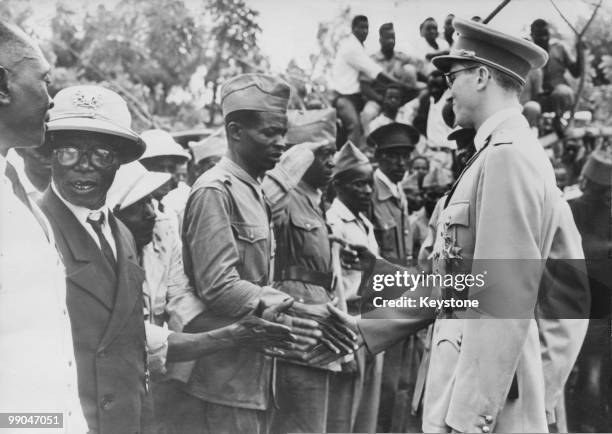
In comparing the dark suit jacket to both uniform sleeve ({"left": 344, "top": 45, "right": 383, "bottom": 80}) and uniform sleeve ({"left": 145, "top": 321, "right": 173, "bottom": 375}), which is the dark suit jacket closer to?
uniform sleeve ({"left": 145, "top": 321, "right": 173, "bottom": 375})

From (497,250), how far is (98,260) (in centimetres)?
167

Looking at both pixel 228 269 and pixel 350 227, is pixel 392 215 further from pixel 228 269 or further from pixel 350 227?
pixel 228 269

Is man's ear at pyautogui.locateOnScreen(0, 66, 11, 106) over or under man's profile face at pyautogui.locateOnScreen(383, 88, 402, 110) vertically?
under

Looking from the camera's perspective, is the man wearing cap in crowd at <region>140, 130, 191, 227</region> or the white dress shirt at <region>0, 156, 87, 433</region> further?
the man wearing cap in crowd at <region>140, 130, 191, 227</region>

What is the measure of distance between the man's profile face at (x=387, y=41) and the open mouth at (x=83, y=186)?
181 centimetres

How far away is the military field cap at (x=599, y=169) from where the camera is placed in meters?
5.31

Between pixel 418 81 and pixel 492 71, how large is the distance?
1760mm

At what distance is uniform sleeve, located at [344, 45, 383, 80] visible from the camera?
4898 mm

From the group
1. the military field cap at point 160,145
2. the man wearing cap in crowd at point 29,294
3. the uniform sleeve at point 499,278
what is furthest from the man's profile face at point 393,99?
the man wearing cap in crowd at point 29,294

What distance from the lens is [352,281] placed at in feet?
15.3

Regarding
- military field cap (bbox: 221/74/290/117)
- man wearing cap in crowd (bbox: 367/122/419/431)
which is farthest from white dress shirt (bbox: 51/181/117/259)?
man wearing cap in crowd (bbox: 367/122/419/431)

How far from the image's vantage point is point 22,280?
309 centimetres

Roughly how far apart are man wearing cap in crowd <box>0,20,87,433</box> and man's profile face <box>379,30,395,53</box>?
6.70ft

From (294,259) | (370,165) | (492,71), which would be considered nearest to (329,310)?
(294,259)
